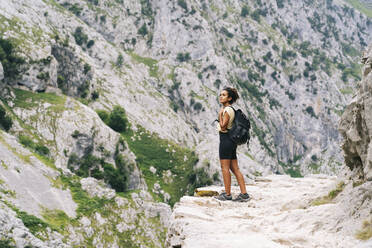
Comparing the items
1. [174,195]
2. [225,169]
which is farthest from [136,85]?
[225,169]

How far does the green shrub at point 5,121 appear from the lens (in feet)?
172

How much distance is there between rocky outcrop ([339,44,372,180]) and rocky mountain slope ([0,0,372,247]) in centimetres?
3024

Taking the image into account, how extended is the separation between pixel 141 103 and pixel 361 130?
335 feet

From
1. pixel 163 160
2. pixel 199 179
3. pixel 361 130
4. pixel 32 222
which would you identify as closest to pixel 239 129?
pixel 361 130

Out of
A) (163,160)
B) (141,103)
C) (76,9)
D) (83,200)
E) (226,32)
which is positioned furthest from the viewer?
(226,32)

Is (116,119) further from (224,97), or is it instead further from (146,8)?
(146,8)

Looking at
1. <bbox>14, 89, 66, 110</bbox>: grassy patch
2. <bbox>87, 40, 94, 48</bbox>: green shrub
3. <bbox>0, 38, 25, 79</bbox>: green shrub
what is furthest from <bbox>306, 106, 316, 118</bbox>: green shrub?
<bbox>0, 38, 25, 79</bbox>: green shrub

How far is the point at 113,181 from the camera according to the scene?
200 feet

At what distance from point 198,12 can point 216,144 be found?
95.9m

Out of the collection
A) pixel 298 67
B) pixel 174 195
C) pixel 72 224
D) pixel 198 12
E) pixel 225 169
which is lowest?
pixel 174 195

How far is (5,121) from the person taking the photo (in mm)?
52562

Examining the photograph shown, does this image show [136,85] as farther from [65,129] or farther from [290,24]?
[290,24]

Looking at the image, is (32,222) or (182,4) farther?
(182,4)

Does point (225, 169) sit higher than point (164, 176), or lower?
higher
